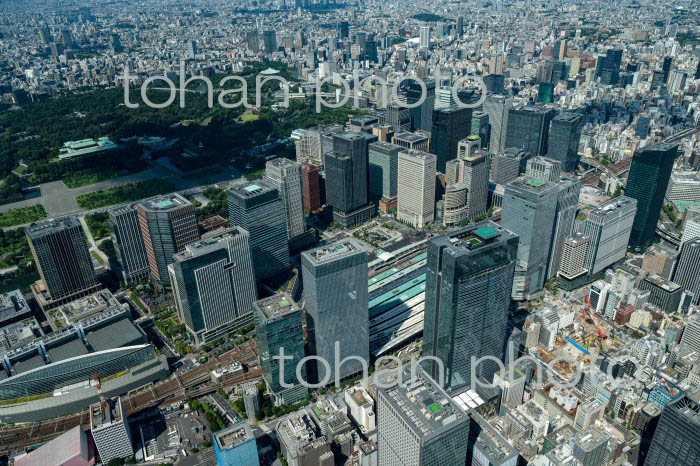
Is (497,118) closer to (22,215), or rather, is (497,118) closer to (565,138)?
(565,138)

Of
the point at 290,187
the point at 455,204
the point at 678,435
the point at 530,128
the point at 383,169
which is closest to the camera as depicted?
the point at 678,435

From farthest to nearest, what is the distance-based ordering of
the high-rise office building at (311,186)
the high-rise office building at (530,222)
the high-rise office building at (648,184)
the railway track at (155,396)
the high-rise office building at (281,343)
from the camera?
the high-rise office building at (311,186)
the high-rise office building at (648,184)
the high-rise office building at (530,222)
the railway track at (155,396)
the high-rise office building at (281,343)

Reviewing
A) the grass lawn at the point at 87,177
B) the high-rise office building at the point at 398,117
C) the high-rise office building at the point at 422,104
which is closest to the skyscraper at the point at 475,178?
the high-rise office building at the point at 398,117

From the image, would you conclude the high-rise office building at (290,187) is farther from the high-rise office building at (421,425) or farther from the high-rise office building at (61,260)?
the high-rise office building at (421,425)

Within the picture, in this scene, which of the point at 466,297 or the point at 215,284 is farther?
the point at 215,284

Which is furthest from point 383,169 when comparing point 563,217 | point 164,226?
point 164,226

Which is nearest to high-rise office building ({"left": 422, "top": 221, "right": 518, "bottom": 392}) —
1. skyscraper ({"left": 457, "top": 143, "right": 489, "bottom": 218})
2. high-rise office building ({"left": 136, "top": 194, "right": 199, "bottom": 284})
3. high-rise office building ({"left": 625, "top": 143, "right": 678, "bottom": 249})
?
high-rise office building ({"left": 136, "top": 194, "right": 199, "bottom": 284})

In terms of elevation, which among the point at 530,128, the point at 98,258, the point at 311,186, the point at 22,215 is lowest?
the point at 98,258
